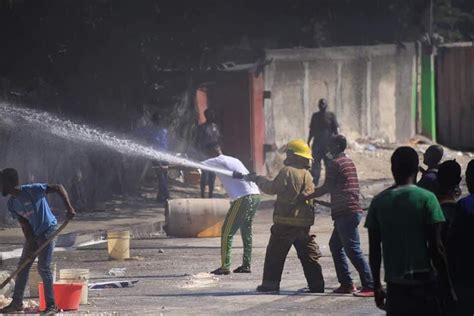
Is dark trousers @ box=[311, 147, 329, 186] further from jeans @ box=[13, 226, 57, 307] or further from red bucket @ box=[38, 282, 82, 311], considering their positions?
jeans @ box=[13, 226, 57, 307]

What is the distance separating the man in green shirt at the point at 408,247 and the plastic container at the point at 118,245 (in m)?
8.59

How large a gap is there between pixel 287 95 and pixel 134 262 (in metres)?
13.9

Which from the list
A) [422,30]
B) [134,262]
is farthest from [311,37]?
[134,262]

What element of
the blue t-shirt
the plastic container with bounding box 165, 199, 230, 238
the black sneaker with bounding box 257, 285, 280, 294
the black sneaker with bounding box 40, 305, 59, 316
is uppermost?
the blue t-shirt

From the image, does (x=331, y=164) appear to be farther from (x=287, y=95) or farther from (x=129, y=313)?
(x=287, y=95)

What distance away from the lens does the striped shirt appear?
12281 mm

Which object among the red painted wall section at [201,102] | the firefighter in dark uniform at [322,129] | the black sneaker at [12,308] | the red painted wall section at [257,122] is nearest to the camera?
the black sneaker at [12,308]

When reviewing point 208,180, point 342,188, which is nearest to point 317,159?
point 208,180

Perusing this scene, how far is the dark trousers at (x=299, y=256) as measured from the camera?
12531 millimetres

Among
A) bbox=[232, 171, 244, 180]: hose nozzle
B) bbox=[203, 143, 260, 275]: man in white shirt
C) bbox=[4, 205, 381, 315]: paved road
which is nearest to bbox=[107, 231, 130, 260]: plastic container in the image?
bbox=[4, 205, 381, 315]: paved road

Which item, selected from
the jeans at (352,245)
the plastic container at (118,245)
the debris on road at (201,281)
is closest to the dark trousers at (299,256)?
the jeans at (352,245)

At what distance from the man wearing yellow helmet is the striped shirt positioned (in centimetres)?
33

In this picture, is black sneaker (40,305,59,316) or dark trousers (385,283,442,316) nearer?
dark trousers (385,283,442,316)

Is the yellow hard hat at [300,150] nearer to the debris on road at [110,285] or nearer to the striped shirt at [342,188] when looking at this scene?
the striped shirt at [342,188]
